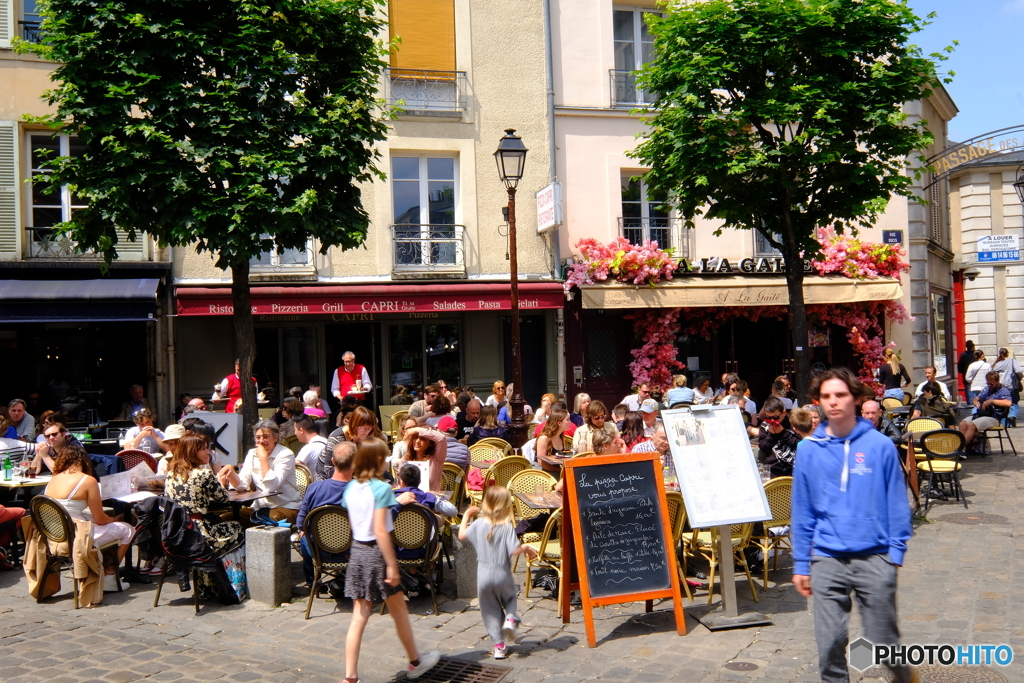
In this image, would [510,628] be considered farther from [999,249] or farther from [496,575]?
[999,249]

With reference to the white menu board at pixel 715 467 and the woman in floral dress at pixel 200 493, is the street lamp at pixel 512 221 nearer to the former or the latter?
the woman in floral dress at pixel 200 493

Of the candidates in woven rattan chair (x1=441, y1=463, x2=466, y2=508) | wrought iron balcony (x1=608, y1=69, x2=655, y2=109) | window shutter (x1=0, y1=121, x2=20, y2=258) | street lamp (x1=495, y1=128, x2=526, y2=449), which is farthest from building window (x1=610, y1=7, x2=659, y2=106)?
woven rattan chair (x1=441, y1=463, x2=466, y2=508)

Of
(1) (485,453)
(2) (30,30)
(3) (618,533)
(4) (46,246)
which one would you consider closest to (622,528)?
(3) (618,533)

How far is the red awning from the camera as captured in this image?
14.1 metres

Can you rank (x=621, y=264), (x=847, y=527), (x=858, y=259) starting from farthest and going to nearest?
1. (x=858, y=259)
2. (x=621, y=264)
3. (x=847, y=527)

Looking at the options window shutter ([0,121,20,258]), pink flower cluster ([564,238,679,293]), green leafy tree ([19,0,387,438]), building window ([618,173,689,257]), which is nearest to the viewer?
green leafy tree ([19,0,387,438])

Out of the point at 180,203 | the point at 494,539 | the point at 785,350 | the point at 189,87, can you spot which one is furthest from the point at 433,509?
the point at 785,350

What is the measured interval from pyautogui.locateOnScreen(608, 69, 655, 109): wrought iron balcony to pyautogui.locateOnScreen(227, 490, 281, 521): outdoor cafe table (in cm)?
1193

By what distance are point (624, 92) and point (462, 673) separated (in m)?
14.0

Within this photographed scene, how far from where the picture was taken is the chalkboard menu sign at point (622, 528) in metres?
5.99

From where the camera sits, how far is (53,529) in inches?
274

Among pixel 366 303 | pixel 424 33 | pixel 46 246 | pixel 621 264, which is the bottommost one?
pixel 366 303

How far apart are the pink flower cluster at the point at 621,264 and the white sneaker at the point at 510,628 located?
1083 cm

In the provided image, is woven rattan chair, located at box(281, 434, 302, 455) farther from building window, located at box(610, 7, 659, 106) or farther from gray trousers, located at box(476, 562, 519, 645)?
building window, located at box(610, 7, 659, 106)
